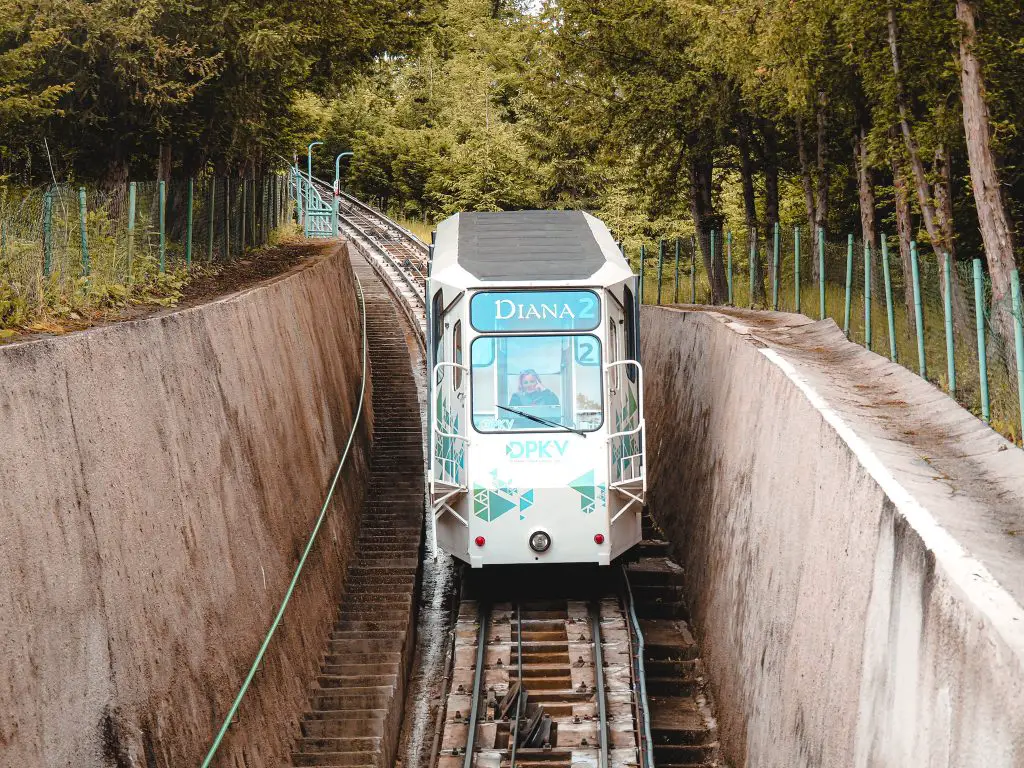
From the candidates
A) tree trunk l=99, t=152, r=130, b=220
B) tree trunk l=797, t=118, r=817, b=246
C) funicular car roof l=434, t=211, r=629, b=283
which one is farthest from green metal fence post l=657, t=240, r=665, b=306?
tree trunk l=99, t=152, r=130, b=220

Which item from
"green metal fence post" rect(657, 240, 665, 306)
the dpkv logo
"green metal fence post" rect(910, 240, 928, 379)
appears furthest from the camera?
"green metal fence post" rect(657, 240, 665, 306)

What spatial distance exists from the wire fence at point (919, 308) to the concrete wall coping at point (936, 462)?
0.29 meters

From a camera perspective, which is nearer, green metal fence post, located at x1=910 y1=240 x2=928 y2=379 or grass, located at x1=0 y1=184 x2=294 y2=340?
grass, located at x1=0 y1=184 x2=294 y2=340

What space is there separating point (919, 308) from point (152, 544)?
335 inches

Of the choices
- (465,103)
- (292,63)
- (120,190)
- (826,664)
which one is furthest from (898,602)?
(465,103)

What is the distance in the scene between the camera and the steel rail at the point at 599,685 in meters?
11.9

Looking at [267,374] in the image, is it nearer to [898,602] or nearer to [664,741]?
[664,741]

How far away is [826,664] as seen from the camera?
8.71 meters

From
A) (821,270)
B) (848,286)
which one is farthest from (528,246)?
(821,270)

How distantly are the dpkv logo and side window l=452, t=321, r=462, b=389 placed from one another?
108 centimetres

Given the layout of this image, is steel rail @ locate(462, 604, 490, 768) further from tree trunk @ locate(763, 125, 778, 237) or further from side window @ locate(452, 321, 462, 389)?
tree trunk @ locate(763, 125, 778, 237)

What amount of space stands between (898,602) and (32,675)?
504cm

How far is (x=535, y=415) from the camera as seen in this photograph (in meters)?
14.3

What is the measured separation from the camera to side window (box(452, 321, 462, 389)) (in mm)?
14602
